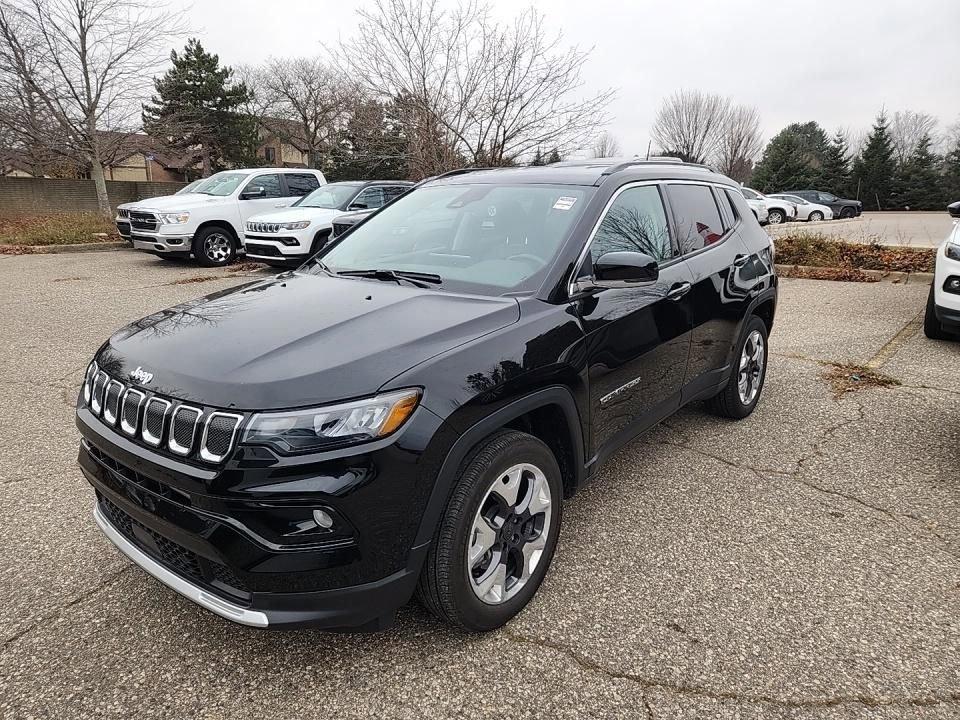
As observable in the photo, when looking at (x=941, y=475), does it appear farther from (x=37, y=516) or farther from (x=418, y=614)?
(x=37, y=516)

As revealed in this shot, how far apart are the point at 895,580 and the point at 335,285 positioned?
274 cm

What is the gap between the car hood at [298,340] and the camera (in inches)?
79.8

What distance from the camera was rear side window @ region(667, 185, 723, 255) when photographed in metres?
3.73

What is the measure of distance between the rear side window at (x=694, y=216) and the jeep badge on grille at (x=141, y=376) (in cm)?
273

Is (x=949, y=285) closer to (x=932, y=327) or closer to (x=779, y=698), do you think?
(x=932, y=327)

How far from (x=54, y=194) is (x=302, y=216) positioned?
22.5 metres

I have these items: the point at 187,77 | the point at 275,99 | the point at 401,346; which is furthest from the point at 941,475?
the point at 275,99

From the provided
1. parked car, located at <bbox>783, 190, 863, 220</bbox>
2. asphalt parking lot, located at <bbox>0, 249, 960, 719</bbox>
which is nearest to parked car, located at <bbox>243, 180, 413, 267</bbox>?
asphalt parking lot, located at <bbox>0, 249, 960, 719</bbox>

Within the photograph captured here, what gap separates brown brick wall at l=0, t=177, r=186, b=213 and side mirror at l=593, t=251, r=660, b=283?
29470mm

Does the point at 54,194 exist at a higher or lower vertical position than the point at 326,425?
higher

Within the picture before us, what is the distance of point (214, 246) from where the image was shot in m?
12.7

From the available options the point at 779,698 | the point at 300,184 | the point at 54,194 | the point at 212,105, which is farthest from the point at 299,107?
the point at 779,698

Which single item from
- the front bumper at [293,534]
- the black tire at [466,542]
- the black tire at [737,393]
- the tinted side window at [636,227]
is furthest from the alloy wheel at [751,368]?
the front bumper at [293,534]

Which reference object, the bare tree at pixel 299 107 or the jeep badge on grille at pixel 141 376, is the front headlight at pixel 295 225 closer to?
the jeep badge on grille at pixel 141 376
